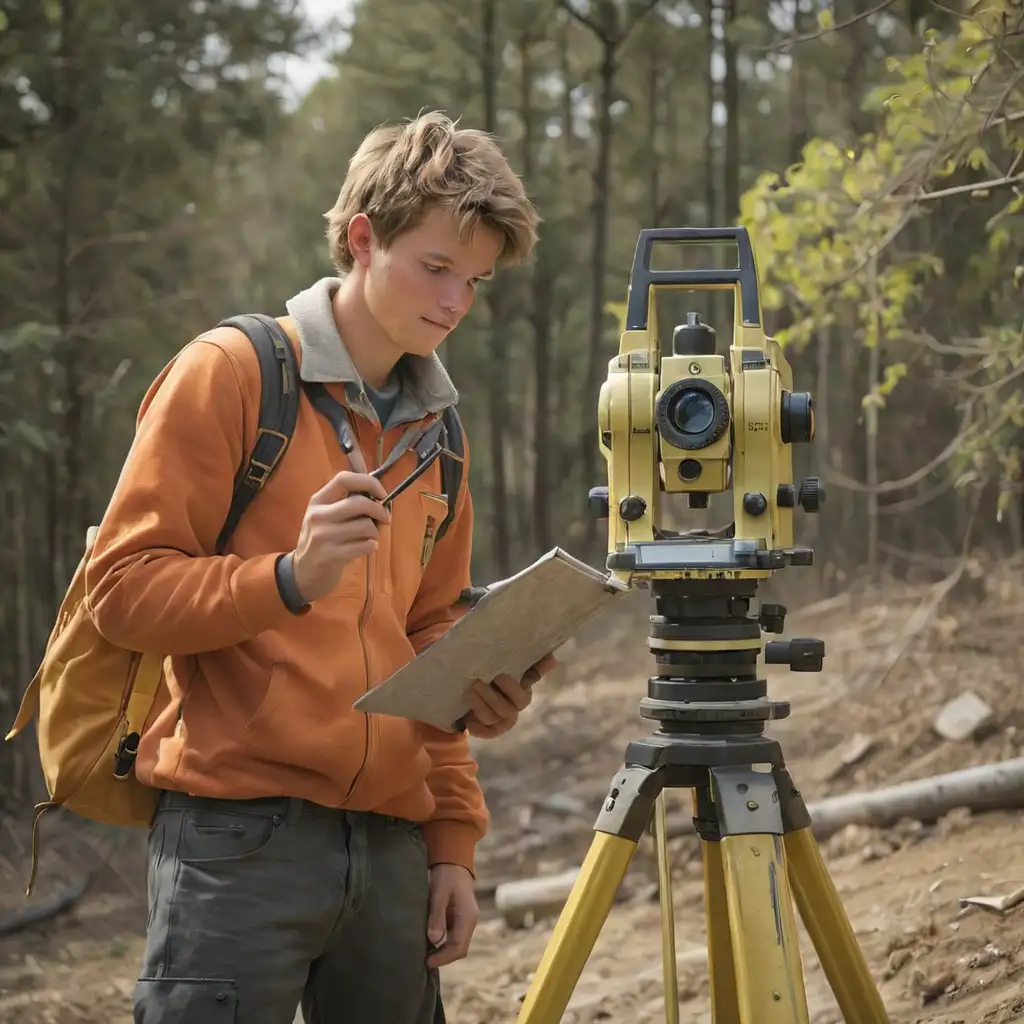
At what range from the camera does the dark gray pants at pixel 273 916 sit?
2.03 meters

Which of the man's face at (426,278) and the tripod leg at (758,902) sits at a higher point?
the man's face at (426,278)

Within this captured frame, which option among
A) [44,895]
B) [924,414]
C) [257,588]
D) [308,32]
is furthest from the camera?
[924,414]

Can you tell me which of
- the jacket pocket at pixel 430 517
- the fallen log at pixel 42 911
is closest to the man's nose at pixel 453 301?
the jacket pocket at pixel 430 517

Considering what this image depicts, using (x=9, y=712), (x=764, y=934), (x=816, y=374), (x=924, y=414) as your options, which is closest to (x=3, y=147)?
(x=9, y=712)

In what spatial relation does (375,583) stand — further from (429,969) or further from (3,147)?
(3,147)

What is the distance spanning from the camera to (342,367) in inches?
87.3

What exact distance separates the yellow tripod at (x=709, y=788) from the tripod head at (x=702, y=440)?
0.10 metres

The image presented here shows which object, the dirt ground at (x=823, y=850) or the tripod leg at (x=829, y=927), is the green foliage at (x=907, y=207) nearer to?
the dirt ground at (x=823, y=850)

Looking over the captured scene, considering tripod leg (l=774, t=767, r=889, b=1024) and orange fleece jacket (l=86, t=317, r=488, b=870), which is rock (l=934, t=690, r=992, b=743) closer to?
tripod leg (l=774, t=767, r=889, b=1024)

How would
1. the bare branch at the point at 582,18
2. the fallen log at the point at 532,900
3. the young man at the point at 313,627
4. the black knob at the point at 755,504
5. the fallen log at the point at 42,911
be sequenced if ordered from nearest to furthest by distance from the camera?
the young man at the point at 313,627, the black knob at the point at 755,504, the fallen log at the point at 532,900, the fallen log at the point at 42,911, the bare branch at the point at 582,18

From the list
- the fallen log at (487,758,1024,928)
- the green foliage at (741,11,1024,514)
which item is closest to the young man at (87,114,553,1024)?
the green foliage at (741,11,1024,514)

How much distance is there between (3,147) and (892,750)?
5.34 meters

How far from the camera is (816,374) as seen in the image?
630 inches

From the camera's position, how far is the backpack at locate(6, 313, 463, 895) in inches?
84.3
